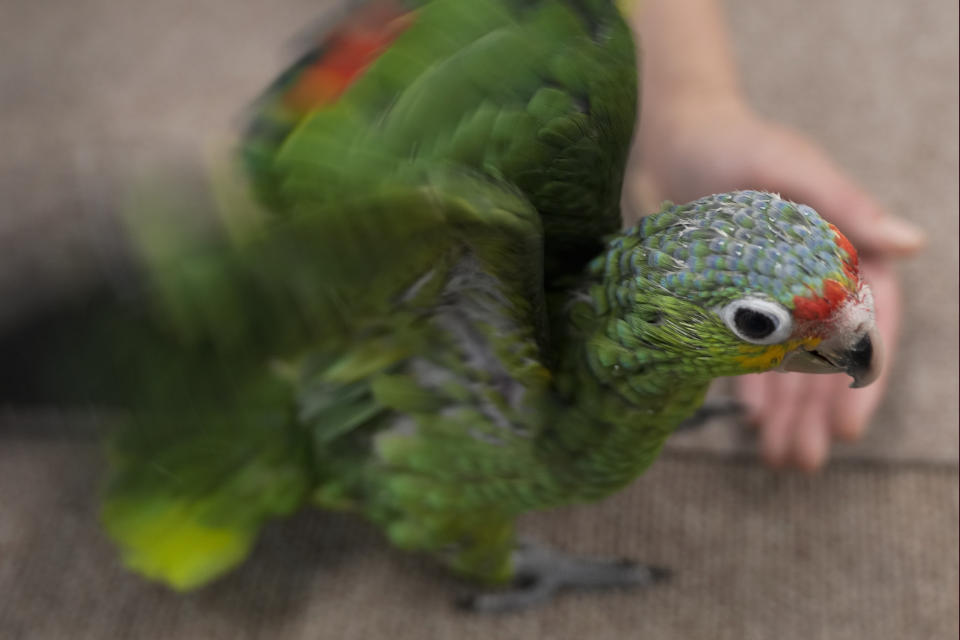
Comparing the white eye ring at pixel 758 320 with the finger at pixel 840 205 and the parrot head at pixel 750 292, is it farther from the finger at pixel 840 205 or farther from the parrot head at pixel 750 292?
the finger at pixel 840 205

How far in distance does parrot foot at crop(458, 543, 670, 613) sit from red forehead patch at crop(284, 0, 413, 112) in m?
A: 0.36

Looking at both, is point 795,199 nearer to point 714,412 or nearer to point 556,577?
point 714,412

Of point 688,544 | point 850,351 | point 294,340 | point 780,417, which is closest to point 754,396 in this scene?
point 780,417

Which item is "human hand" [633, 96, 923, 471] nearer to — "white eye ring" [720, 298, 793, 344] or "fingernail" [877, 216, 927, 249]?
"fingernail" [877, 216, 927, 249]

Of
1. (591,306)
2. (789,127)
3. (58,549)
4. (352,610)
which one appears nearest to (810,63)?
(789,127)

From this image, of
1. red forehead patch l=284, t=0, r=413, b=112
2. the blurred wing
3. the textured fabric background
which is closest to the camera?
the blurred wing

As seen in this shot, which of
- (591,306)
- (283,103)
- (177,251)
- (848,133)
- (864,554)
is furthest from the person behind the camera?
(848,133)

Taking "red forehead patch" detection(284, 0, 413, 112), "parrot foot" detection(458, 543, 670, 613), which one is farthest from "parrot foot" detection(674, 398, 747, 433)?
"red forehead patch" detection(284, 0, 413, 112)

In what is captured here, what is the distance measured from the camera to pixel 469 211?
0.29m

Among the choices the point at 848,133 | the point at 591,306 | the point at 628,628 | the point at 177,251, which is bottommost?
the point at 628,628

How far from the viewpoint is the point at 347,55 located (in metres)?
0.48

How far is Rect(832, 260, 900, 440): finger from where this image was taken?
0.62 metres

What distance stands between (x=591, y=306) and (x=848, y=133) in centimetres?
57

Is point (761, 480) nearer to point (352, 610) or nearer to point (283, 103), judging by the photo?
point (352, 610)
